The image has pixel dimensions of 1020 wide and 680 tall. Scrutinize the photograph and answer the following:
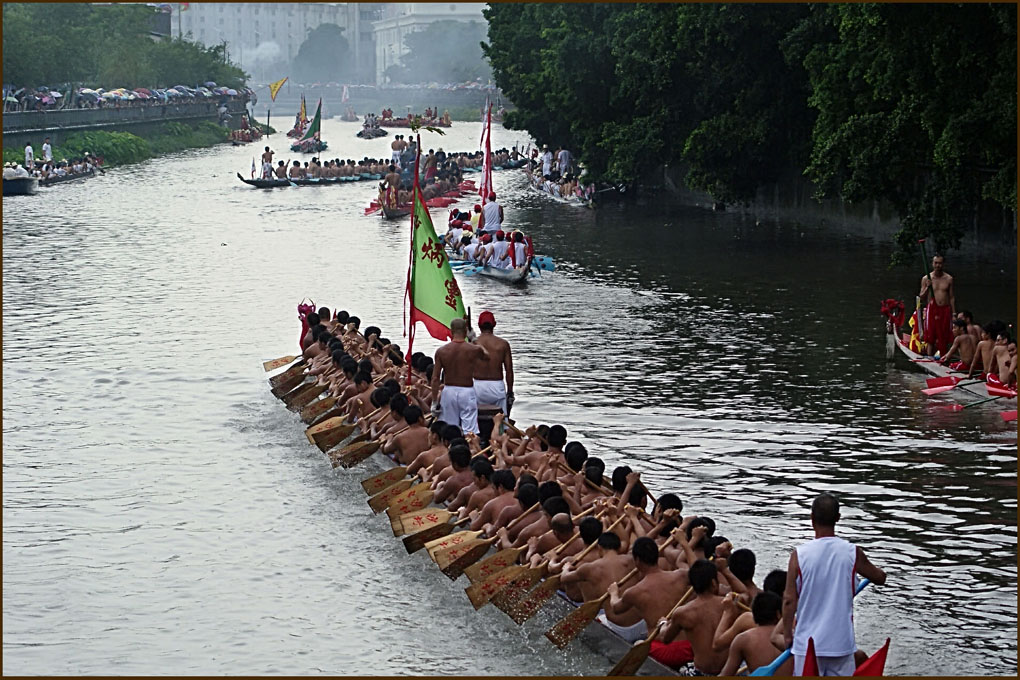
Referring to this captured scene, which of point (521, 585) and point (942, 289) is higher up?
point (942, 289)

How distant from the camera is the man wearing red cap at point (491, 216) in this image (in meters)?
34.4

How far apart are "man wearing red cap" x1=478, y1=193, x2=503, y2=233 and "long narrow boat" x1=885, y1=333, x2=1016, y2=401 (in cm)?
1354

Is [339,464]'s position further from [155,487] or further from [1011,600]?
[1011,600]

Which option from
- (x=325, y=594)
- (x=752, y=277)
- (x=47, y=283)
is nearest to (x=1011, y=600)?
(x=325, y=594)

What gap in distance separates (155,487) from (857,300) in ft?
50.1

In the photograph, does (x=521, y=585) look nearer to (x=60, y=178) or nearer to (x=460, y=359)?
(x=460, y=359)

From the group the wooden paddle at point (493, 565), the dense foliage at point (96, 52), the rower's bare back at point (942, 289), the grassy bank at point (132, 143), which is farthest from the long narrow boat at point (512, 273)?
the dense foliage at point (96, 52)

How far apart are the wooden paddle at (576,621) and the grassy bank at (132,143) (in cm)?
5210

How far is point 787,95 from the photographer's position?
36.8 meters

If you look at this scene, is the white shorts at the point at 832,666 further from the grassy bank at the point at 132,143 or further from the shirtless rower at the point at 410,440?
the grassy bank at the point at 132,143

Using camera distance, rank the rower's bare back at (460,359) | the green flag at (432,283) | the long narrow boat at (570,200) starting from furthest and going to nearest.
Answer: the long narrow boat at (570,200) < the green flag at (432,283) < the rower's bare back at (460,359)

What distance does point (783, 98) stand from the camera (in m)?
36.8

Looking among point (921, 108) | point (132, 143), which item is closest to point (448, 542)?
point (921, 108)

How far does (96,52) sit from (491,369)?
269 feet
